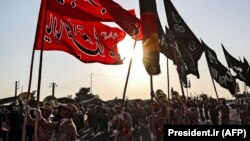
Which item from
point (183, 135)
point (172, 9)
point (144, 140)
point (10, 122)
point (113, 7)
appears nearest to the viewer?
point (183, 135)

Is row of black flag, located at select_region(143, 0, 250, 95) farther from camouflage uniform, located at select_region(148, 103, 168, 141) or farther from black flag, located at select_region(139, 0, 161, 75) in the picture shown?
black flag, located at select_region(139, 0, 161, 75)

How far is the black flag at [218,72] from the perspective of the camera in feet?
55.8

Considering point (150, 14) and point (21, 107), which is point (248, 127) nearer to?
point (150, 14)

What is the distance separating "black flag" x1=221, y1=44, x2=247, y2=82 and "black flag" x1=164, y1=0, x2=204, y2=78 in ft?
21.8

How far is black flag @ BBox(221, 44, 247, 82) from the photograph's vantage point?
2103 cm


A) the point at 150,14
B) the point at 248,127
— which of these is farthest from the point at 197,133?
the point at 150,14

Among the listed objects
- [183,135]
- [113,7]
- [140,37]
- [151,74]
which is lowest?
[183,135]

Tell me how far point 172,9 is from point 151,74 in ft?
17.4

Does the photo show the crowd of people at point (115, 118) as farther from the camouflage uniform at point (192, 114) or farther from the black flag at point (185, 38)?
the black flag at point (185, 38)

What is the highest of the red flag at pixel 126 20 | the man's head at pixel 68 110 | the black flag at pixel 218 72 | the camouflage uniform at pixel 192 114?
the red flag at pixel 126 20

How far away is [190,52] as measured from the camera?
48.0ft

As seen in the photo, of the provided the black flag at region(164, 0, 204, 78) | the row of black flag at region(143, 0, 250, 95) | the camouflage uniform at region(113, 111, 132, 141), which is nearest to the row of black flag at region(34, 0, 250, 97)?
the camouflage uniform at region(113, 111, 132, 141)

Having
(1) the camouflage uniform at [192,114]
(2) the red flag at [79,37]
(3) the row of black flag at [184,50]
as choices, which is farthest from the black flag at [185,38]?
A: (1) the camouflage uniform at [192,114]

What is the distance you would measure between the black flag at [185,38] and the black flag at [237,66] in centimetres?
664
